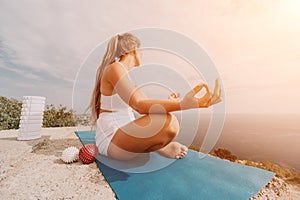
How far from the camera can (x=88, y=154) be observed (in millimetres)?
1510

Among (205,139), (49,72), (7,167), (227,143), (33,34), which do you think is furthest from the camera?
(49,72)

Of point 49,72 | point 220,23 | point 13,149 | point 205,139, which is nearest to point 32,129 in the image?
point 13,149

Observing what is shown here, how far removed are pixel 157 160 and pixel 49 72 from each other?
14.1ft

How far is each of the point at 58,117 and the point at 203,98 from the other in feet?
14.4

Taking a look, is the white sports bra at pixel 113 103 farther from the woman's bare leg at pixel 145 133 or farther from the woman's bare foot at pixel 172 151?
the woman's bare foot at pixel 172 151

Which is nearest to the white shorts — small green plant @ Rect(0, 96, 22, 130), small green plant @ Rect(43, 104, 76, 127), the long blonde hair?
the long blonde hair

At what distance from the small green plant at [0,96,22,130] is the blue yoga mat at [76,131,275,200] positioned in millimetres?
3033

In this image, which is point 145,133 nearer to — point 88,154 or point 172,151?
point 172,151

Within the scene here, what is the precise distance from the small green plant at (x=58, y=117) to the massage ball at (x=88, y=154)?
3.14 m

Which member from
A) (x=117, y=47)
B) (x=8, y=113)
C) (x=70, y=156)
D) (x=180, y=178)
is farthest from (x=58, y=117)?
(x=180, y=178)

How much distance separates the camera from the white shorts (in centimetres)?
132

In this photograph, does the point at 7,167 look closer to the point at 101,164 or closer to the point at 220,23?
the point at 101,164

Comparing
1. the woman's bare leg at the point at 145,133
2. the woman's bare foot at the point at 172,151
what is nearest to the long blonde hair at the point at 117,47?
the woman's bare leg at the point at 145,133

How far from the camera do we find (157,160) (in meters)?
1.52
